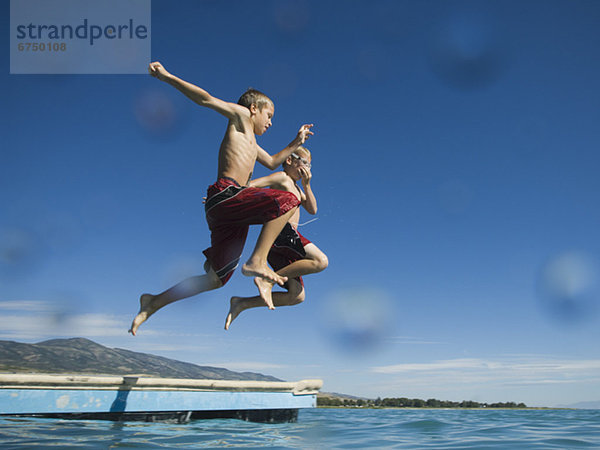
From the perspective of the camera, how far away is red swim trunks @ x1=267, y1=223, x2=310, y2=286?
5328 mm

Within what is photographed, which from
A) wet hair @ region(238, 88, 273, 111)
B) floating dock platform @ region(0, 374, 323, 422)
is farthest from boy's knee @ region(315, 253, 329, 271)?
floating dock platform @ region(0, 374, 323, 422)

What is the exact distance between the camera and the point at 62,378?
6.18m

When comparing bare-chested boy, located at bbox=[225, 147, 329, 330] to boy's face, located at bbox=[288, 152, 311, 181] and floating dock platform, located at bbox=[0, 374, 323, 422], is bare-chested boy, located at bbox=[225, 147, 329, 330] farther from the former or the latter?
floating dock platform, located at bbox=[0, 374, 323, 422]

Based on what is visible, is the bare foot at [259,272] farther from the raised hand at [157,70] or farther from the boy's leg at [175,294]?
the raised hand at [157,70]

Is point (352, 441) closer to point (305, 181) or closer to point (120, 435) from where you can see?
point (120, 435)

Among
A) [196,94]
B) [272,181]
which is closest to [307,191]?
[272,181]

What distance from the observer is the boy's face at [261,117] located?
16.5 feet

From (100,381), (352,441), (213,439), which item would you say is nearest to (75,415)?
(100,381)

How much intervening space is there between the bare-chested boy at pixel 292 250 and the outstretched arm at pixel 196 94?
96 centimetres

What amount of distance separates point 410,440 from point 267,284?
321cm

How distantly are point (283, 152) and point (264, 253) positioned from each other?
1.35 metres

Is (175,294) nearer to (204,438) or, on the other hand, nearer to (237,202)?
(237,202)

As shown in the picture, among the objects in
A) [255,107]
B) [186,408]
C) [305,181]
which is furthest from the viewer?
[186,408]

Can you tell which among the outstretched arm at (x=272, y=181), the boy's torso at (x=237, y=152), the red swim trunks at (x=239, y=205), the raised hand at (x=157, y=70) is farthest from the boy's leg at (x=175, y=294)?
the raised hand at (x=157, y=70)
